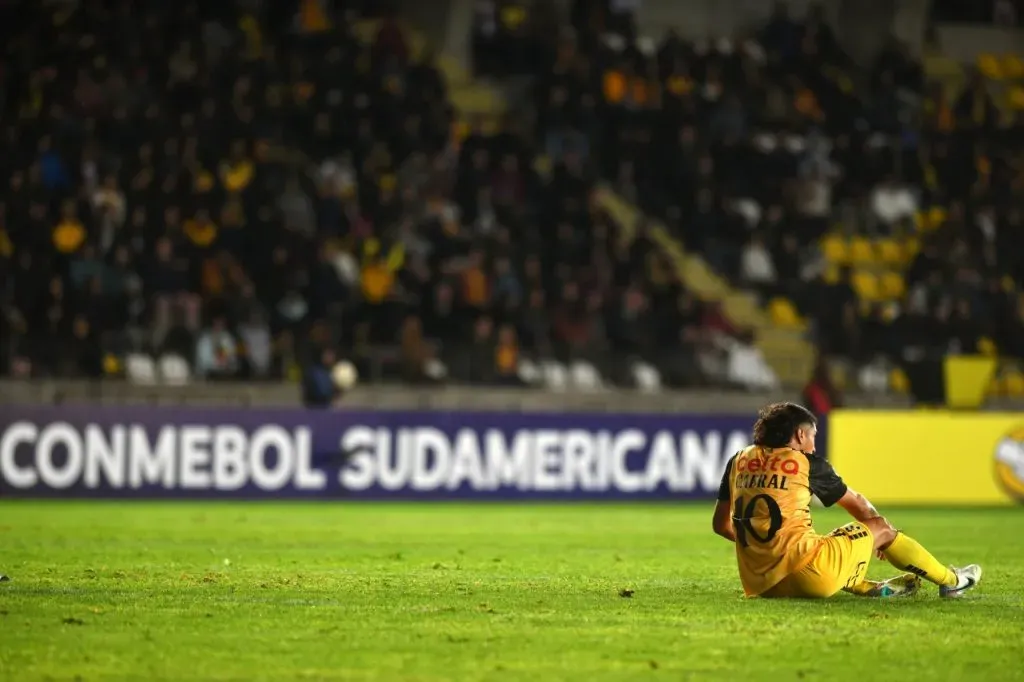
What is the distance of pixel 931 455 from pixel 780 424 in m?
13.0

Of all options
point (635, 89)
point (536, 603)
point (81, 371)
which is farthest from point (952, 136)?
point (536, 603)

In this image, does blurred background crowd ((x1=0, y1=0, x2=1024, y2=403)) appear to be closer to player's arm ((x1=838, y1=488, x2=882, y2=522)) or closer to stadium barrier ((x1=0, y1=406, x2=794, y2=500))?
stadium barrier ((x1=0, y1=406, x2=794, y2=500))

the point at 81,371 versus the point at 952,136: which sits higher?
the point at 952,136

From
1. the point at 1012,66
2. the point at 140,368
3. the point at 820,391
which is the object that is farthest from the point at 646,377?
the point at 1012,66

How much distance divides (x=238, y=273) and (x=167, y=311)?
118 cm

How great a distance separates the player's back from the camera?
10.5 m

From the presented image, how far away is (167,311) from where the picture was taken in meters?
23.5

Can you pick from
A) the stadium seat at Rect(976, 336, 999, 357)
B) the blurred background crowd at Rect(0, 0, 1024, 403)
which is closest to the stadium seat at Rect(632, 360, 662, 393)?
the blurred background crowd at Rect(0, 0, 1024, 403)

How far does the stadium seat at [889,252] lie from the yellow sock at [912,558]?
62.6ft

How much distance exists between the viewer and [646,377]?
81.9 feet

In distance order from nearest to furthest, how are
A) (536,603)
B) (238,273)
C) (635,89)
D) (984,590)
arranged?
1. (536,603)
2. (984,590)
3. (238,273)
4. (635,89)

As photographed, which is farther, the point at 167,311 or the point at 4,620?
the point at 167,311

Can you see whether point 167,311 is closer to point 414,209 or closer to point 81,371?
point 81,371

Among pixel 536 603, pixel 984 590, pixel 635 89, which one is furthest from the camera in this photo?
pixel 635 89
